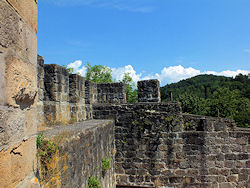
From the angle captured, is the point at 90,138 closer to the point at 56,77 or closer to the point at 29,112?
the point at 56,77

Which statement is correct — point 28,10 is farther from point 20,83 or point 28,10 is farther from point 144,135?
point 144,135

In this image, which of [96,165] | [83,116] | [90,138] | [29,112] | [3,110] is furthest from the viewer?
[83,116]

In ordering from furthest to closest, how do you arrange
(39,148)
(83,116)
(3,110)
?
(83,116)
(39,148)
(3,110)

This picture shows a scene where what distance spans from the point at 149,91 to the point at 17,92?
Result: 5.76 meters

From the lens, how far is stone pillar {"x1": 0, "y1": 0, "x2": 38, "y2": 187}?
139 centimetres

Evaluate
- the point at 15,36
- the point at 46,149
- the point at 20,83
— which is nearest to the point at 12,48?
the point at 15,36

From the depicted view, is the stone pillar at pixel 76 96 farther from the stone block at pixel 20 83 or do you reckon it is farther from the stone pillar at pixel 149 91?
the stone block at pixel 20 83

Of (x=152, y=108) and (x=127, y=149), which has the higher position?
(x=152, y=108)

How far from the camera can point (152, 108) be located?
6926 mm

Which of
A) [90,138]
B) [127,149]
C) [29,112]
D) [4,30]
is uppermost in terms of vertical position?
[4,30]

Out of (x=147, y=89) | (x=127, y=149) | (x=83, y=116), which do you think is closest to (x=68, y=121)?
(x=83, y=116)

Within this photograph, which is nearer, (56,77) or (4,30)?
(4,30)

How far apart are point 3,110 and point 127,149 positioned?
5734mm

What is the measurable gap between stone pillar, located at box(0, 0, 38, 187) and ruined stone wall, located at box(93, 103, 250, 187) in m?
5.17
